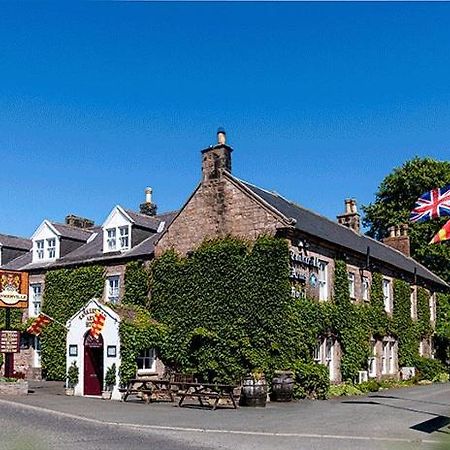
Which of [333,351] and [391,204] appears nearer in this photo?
[333,351]

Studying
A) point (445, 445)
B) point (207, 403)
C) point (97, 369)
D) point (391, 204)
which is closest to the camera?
point (445, 445)

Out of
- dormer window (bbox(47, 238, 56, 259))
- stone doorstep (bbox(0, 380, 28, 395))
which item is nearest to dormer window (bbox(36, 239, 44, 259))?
dormer window (bbox(47, 238, 56, 259))

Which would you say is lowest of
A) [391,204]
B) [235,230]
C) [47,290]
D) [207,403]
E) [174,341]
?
[207,403]

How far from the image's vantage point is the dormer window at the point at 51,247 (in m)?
36.5

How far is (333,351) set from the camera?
29625mm

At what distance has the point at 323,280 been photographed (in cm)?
2948

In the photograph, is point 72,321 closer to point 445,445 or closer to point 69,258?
point 69,258

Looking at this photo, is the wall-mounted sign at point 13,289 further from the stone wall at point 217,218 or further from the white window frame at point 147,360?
the stone wall at point 217,218

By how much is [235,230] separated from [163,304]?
5073 mm

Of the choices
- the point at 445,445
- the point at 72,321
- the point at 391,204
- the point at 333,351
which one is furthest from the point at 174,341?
the point at 391,204

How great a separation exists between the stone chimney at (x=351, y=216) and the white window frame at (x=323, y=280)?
1160 centimetres

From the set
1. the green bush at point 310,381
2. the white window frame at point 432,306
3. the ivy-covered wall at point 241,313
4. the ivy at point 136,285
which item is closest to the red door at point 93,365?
the ivy-covered wall at point 241,313

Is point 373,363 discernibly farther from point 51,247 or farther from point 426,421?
point 51,247

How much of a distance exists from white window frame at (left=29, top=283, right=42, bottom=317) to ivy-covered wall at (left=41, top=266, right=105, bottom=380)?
4.57 ft
